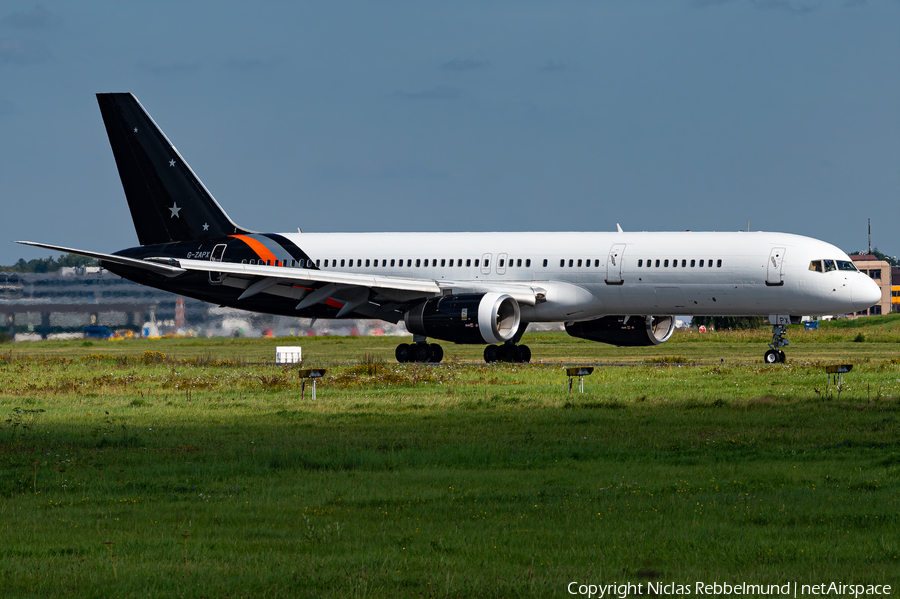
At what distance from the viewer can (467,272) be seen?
132ft

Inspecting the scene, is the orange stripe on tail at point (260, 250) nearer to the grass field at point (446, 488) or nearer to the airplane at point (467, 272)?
the airplane at point (467, 272)

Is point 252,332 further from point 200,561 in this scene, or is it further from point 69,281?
point 200,561

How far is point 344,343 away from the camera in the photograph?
205 ft

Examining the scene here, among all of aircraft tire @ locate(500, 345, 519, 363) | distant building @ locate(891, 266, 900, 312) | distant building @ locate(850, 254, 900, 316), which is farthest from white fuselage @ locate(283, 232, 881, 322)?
distant building @ locate(891, 266, 900, 312)

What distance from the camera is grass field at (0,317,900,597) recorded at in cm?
944

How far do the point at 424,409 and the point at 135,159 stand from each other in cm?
2667

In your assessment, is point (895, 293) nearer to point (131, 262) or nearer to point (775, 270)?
point (775, 270)

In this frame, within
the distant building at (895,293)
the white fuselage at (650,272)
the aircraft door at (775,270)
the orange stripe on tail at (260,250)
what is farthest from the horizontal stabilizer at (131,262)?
the distant building at (895,293)

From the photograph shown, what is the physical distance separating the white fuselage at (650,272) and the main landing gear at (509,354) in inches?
50.1

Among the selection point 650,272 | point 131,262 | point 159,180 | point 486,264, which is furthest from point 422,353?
point 159,180

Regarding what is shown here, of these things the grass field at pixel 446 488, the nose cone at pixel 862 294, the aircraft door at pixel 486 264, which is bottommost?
the grass field at pixel 446 488

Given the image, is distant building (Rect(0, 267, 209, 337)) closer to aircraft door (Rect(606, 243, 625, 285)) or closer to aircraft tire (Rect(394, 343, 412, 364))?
aircraft tire (Rect(394, 343, 412, 364))

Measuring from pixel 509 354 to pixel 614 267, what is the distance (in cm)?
531

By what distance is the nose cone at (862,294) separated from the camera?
3588 centimetres
